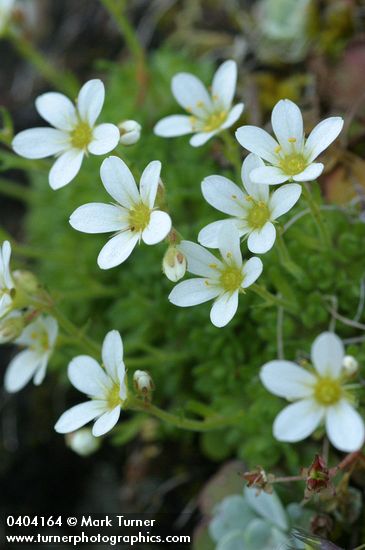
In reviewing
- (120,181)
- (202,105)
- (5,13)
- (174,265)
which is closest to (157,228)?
(174,265)

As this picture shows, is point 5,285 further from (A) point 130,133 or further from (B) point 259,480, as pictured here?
(B) point 259,480

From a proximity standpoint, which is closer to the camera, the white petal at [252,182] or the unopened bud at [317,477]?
the unopened bud at [317,477]

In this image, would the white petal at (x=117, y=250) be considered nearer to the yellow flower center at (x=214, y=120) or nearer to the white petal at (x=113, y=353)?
the white petal at (x=113, y=353)

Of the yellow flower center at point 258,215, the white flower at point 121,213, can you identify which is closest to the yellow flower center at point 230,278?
the yellow flower center at point 258,215

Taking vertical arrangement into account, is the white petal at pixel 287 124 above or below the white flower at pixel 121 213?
above

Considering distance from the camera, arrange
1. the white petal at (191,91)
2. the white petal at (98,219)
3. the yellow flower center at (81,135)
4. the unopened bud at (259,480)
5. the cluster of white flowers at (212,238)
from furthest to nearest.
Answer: the white petal at (191,91) < the yellow flower center at (81,135) < the white petal at (98,219) < the unopened bud at (259,480) < the cluster of white flowers at (212,238)

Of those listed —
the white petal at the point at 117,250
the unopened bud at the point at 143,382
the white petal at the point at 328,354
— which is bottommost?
the white petal at the point at 328,354

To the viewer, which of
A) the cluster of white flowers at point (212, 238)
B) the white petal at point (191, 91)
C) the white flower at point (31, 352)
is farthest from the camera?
the white petal at point (191, 91)
